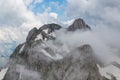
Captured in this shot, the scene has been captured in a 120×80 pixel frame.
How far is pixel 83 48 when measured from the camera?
194m

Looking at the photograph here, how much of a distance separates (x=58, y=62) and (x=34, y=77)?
1575cm

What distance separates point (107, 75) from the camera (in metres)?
193

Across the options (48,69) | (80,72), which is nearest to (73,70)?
(80,72)

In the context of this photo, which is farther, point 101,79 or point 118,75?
point 118,75

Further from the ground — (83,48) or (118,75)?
(83,48)

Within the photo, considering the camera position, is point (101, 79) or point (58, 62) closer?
point (101, 79)

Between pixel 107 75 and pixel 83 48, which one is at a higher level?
pixel 83 48

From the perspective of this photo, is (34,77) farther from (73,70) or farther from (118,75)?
(118,75)

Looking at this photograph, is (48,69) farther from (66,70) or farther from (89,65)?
(89,65)

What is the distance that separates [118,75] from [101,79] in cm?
1652

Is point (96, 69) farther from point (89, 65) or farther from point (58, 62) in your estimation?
point (58, 62)

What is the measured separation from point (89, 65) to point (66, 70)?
1278 centimetres

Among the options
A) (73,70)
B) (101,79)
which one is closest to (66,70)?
(73,70)

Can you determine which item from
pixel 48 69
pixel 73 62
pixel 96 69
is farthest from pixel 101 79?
pixel 48 69
